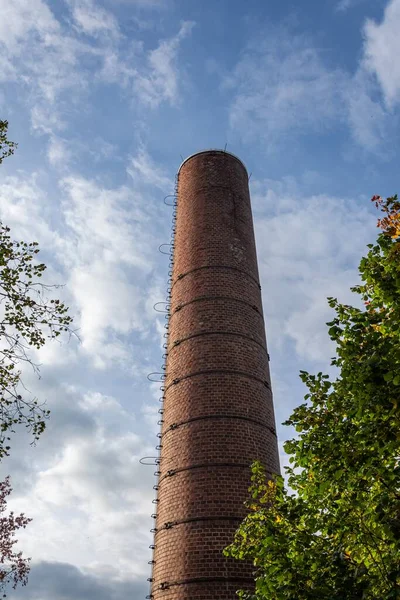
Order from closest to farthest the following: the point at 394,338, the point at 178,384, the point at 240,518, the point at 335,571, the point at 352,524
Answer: the point at 335,571, the point at 394,338, the point at 352,524, the point at 240,518, the point at 178,384

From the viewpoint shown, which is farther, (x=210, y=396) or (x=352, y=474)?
(x=210, y=396)

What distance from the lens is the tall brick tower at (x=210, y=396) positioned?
10.1 meters

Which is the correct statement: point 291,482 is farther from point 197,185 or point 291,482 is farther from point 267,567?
point 197,185

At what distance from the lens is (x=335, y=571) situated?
200 inches

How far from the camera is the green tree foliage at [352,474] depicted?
4.92 meters

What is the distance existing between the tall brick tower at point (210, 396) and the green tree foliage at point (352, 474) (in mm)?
3955

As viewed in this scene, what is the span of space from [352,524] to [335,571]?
32.7 inches

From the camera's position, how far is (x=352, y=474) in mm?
5363

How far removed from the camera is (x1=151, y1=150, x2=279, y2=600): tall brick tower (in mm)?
10062

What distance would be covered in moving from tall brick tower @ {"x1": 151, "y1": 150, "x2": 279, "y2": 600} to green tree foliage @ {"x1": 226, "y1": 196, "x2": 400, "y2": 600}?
3.96 metres

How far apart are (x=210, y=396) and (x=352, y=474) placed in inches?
259

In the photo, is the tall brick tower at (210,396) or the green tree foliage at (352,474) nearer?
the green tree foliage at (352,474)

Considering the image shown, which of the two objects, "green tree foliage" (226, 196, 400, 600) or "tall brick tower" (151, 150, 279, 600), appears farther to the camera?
"tall brick tower" (151, 150, 279, 600)

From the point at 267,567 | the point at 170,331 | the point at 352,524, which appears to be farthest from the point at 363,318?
the point at 170,331
